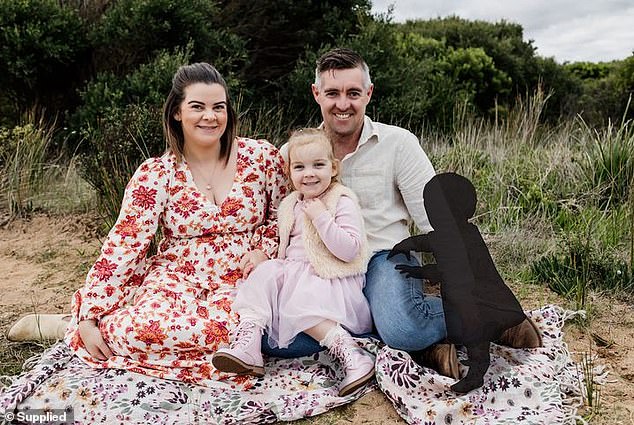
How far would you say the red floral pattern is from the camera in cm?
323

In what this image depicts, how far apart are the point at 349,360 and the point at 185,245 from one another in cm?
104

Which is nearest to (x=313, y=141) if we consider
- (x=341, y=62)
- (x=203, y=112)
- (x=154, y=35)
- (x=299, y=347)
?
(x=341, y=62)

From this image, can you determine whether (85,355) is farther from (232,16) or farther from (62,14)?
(232,16)

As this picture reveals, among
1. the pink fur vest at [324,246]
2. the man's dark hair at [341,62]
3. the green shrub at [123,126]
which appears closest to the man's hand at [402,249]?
the pink fur vest at [324,246]

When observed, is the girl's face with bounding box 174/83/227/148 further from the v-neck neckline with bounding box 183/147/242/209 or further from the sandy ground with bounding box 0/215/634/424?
the sandy ground with bounding box 0/215/634/424

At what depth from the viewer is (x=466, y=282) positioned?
117 inches

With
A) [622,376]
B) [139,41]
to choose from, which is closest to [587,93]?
[139,41]

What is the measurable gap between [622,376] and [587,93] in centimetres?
1086

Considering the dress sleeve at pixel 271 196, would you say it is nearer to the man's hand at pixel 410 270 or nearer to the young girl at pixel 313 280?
the young girl at pixel 313 280

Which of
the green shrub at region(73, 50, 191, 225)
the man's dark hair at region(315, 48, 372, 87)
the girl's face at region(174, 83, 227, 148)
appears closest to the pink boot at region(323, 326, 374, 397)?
the girl's face at region(174, 83, 227, 148)

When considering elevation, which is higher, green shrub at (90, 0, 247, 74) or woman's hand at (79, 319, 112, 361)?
green shrub at (90, 0, 247, 74)

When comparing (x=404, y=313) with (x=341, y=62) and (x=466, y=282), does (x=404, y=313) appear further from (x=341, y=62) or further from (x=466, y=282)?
(x=341, y=62)

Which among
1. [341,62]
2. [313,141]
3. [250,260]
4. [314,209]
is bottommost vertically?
[250,260]

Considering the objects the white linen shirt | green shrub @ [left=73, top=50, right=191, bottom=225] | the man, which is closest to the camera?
the man
